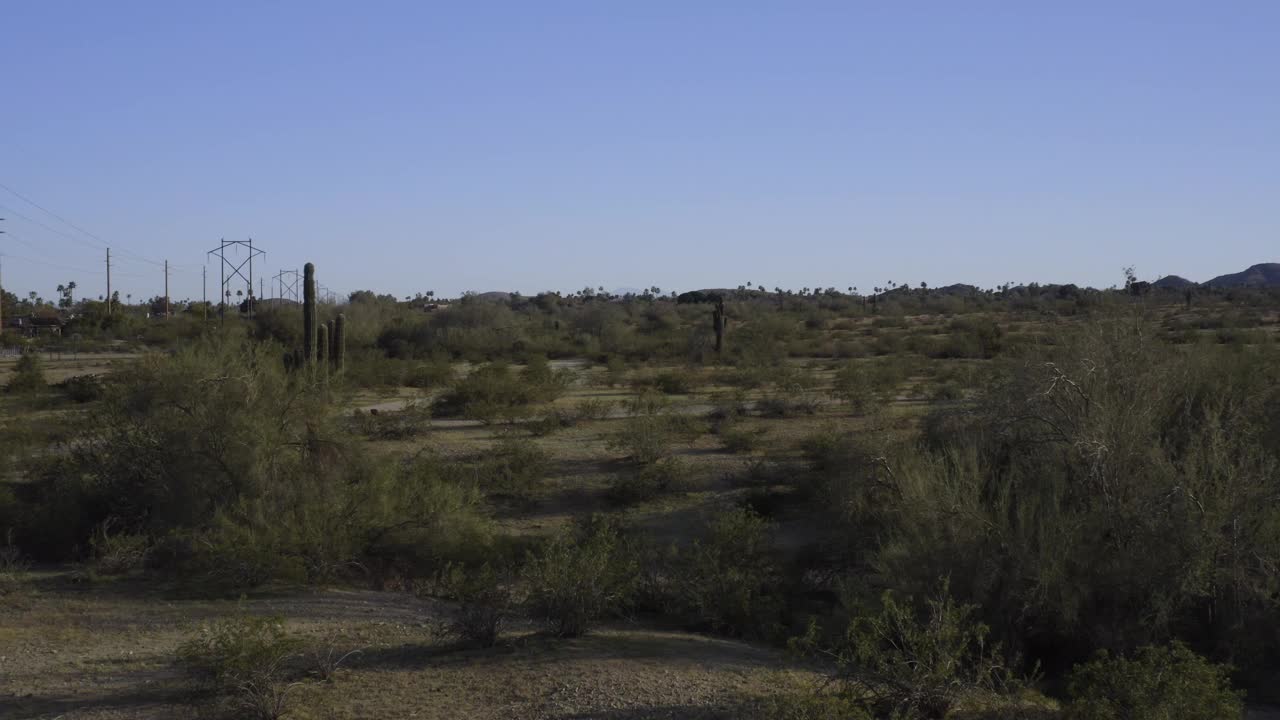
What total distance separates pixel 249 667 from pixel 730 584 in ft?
19.9

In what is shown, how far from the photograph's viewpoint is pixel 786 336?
70.9m

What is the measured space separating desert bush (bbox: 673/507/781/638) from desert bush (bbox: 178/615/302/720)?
17.2 ft

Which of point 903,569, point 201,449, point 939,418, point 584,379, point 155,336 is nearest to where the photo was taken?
point 903,569

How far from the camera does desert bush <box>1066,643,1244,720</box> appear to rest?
8438 mm

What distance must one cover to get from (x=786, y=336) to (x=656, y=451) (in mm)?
47478

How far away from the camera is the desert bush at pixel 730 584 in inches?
540

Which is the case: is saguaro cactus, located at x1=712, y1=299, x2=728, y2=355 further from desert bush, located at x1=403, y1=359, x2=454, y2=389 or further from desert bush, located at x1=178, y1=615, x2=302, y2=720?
desert bush, located at x1=178, y1=615, x2=302, y2=720

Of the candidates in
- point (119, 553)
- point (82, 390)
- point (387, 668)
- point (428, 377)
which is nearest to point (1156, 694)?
point (387, 668)

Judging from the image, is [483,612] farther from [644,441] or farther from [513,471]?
[644,441]

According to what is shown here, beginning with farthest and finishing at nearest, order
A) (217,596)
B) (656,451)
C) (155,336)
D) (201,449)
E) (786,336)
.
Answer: (786,336) → (155,336) → (656,451) → (201,449) → (217,596)

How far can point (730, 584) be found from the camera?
549 inches

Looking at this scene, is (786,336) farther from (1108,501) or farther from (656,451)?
(1108,501)

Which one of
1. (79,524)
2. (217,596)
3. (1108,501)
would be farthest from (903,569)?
(79,524)

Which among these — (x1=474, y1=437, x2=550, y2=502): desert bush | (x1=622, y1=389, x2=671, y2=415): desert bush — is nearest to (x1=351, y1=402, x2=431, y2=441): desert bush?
(x1=474, y1=437, x2=550, y2=502): desert bush
